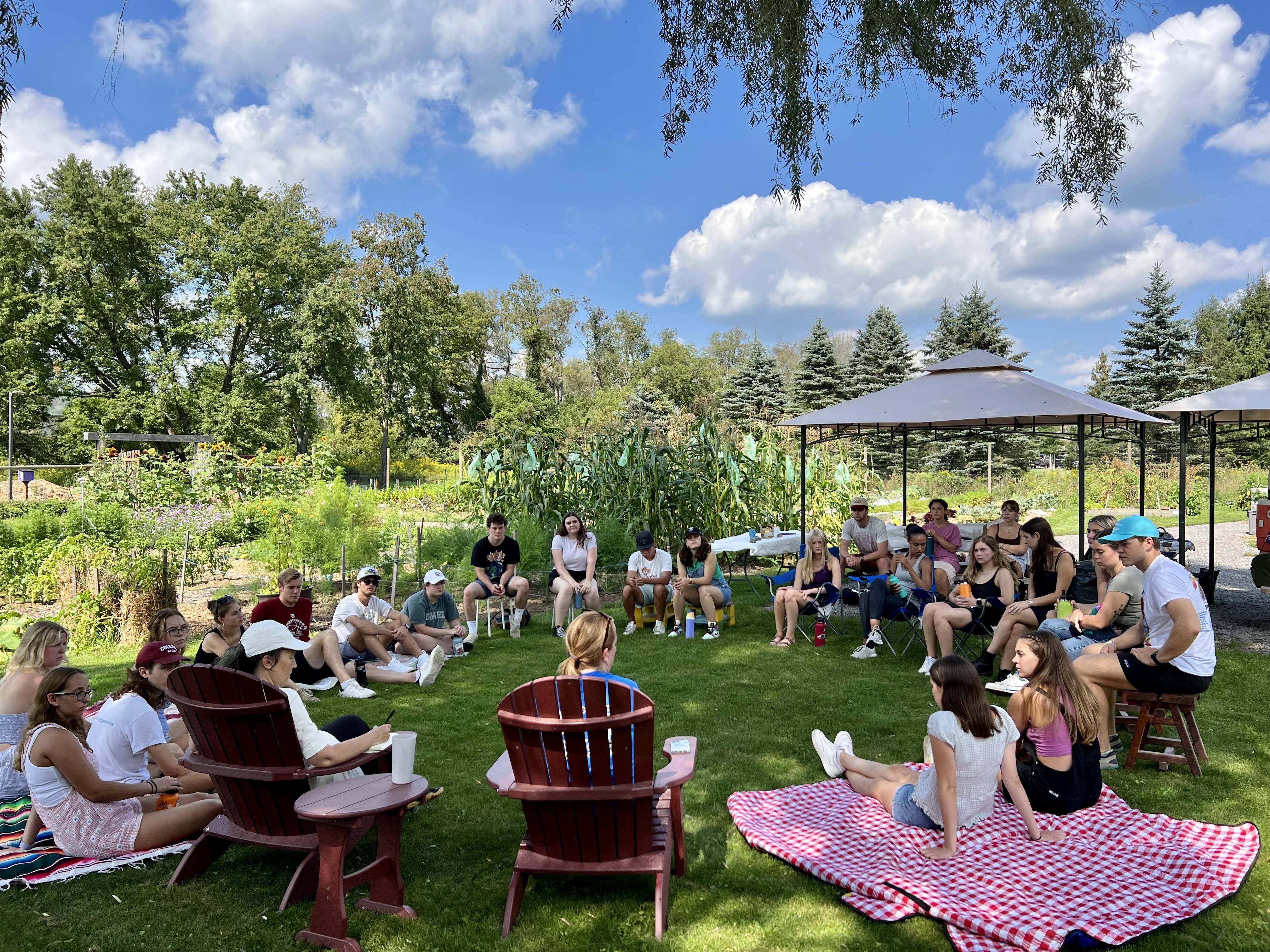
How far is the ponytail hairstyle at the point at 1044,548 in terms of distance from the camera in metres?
5.69

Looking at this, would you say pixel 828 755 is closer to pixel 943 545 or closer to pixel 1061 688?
pixel 1061 688

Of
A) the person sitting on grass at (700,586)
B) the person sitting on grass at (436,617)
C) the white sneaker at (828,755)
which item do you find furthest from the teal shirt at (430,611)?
the white sneaker at (828,755)

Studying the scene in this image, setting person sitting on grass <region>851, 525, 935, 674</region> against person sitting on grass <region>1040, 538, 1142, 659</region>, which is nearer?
person sitting on grass <region>1040, 538, 1142, 659</region>

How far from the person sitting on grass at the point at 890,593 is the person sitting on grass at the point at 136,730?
4.87m

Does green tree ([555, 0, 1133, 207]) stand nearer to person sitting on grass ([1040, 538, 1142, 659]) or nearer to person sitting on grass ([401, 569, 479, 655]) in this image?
person sitting on grass ([1040, 538, 1142, 659])

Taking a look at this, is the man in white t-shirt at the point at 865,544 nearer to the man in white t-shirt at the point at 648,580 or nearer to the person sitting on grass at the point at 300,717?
the man in white t-shirt at the point at 648,580

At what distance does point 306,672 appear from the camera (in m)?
5.89

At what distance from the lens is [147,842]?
3211 millimetres

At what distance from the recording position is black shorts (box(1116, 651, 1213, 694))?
3.91 metres

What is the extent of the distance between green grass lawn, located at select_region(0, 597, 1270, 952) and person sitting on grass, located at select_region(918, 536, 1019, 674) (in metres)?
0.56

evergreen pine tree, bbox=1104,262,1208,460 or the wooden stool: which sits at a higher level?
evergreen pine tree, bbox=1104,262,1208,460

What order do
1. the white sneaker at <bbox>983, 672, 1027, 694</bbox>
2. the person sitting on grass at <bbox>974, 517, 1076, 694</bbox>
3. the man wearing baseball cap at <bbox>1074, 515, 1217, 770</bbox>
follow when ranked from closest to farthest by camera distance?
the man wearing baseball cap at <bbox>1074, 515, 1217, 770</bbox> < the white sneaker at <bbox>983, 672, 1027, 694</bbox> < the person sitting on grass at <bbox>974, 517, 1076, 694</bbox>

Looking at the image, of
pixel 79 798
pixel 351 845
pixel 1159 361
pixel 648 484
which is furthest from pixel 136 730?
pixel 1159 361

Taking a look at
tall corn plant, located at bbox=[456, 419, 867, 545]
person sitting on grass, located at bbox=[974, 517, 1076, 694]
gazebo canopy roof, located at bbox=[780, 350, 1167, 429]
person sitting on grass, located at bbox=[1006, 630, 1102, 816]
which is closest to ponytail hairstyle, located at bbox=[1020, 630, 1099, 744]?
person sitting on grass, located at bbox=[1006, 630, 1102, 816]
